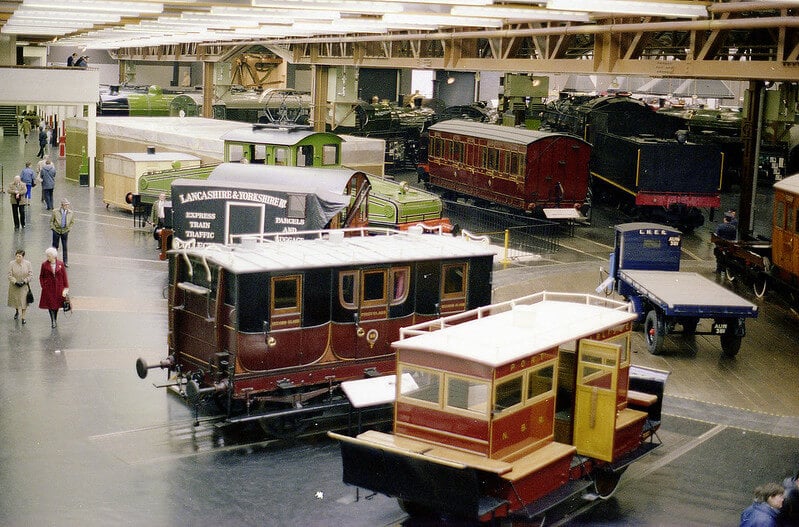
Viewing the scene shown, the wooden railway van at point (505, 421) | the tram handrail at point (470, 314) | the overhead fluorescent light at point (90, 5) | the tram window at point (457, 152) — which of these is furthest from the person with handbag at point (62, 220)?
the tram window at point (457, 152)

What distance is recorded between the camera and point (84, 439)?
14.1m

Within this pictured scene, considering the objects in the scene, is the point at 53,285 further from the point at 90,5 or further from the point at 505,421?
the point at 505,421

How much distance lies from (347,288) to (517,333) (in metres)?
4.15

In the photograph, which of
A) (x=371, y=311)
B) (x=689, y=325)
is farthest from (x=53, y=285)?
(x=689, y=325)

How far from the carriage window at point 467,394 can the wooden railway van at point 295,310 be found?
159 inches

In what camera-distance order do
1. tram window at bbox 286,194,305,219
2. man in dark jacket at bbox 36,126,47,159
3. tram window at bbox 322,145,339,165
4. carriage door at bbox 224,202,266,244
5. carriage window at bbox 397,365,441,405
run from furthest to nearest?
man in dark jacket at bbox 36,126,47,159 → tram window at bbox 322,145,339,165 → tram window at bbox 286,194,305,219 → carriage door at bbox 224,202,266,244 → carriage window at bbox 397,365,441,405

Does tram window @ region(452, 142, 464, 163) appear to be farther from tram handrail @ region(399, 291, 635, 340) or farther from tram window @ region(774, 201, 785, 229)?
tram handrail @ region(399, 291, 635, 340)

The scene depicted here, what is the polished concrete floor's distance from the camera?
12.1 metres

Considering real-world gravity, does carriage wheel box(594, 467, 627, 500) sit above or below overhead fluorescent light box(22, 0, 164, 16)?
below

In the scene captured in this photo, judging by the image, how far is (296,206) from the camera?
885 inches

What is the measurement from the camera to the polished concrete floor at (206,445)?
12.1 metres

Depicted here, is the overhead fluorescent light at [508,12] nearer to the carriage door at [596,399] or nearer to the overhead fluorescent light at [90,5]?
the overhead fluorescent light at [90,5]

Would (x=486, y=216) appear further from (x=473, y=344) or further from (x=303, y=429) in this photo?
(x=473, y=344)

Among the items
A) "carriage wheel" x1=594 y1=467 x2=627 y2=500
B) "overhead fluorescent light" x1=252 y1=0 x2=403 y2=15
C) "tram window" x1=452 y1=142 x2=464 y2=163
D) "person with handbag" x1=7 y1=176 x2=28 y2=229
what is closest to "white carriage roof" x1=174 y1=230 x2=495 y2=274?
"overhead fluorescent light" x1=252 y1=0 x2=403 y2=15
